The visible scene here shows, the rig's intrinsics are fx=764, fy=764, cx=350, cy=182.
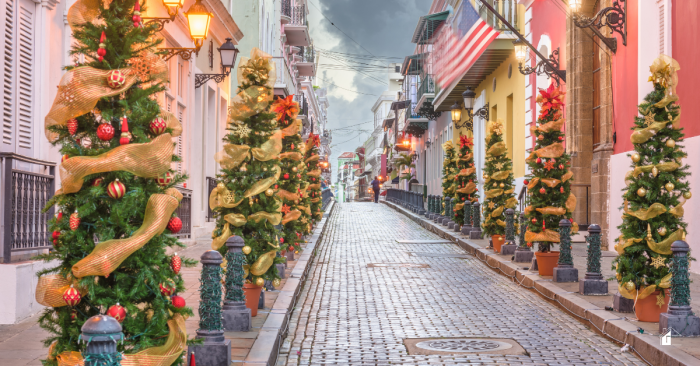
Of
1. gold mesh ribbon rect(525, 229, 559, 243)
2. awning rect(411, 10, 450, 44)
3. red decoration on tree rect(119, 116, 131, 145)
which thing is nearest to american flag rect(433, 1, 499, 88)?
awning rect(411, 10, 450, 44)

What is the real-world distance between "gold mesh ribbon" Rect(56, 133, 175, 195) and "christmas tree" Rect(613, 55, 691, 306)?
5137 mm

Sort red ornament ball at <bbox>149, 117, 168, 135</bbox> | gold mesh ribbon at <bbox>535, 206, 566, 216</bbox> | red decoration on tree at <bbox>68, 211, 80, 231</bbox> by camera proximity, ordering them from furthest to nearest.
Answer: gold mesh ribbon at <bbox>535, 206, 566, 216</bbox> → red ornament ball at <bbox>149, 117, 168, 135</bbox> → red decoration on tree at <bbox>68, 211, 80, 231</bbox>

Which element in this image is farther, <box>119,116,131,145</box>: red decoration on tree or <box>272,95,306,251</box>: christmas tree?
<box>272,95,306,251</box>: christmas tree

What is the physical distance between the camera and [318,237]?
19172 mm

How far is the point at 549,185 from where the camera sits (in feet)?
38.5

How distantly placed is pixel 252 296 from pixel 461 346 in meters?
2.27

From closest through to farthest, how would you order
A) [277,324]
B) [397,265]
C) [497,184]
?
1. [277,324]
2. [397,265]
3. [497,184]

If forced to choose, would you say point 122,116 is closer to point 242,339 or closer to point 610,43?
point 242,339

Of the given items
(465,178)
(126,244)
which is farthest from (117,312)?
(465,178)

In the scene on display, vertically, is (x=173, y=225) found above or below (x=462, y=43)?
below

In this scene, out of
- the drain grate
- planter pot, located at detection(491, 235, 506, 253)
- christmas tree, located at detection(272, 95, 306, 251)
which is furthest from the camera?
planter pot, located at detection(491, 235, 506, 253)

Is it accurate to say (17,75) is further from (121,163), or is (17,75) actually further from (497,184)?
(497,184)

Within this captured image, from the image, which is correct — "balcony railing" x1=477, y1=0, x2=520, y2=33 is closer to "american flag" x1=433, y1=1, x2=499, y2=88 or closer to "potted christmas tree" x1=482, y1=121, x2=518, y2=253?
"american flag" x1=433, y1=1, x2=499, y2=88

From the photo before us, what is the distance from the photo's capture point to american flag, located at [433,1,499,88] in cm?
2178
